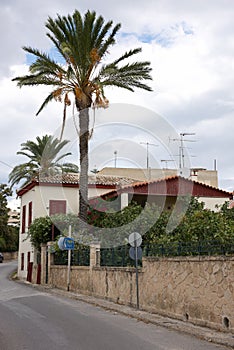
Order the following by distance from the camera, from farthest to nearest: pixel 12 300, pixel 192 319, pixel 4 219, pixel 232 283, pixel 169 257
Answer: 1. pixel 4 219
2. pixel 12 300
3. pixel 169 257
4. pixel 192 319
5. pixel 232 283

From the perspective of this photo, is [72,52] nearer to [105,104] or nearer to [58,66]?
[58,66]

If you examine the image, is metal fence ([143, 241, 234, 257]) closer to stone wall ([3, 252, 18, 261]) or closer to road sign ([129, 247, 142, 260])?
road sign ([129, 247, 142, 260])

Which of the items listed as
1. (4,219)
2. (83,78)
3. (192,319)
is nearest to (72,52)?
(83,78)

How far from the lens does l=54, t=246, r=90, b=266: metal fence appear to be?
21.4 m

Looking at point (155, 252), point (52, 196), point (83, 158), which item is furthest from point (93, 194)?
point (155, 252)

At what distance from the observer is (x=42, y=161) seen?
3959 cm

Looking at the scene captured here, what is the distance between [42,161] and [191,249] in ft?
91.9

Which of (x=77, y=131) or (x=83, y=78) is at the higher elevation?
(x=83, y=78)

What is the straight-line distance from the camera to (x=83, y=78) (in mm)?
23703

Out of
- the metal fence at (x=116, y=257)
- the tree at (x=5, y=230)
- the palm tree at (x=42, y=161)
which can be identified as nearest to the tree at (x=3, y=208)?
the tree at (x=5, y=230)

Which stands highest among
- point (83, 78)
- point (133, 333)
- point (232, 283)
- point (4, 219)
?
point (83, 78)

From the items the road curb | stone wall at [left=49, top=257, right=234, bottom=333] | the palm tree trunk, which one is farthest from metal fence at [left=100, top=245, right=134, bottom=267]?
the palm tree trunk

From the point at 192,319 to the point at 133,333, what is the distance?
Answer: 6.64ft

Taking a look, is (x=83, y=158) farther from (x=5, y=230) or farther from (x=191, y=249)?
(x=5, y=230)
